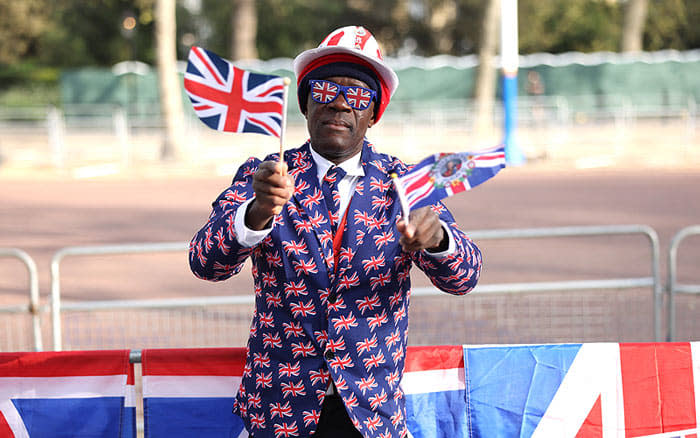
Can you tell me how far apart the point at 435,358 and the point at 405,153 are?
66.3 ft

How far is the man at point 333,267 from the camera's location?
7.93ft

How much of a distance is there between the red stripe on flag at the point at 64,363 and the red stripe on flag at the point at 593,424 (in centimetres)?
186

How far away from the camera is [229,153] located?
25328 millimetres

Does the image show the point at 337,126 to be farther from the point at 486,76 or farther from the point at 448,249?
the point at 486,76

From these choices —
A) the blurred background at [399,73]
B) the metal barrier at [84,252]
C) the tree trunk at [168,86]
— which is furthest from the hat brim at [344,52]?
the tree trunk at [168,86]

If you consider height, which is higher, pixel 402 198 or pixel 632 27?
pixel 632 27

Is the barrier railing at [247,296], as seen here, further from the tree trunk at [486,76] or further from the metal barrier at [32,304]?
the tree trunk at [486,76]

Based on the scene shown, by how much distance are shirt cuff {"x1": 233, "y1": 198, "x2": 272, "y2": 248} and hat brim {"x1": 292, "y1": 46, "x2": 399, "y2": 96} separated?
48 centimetres

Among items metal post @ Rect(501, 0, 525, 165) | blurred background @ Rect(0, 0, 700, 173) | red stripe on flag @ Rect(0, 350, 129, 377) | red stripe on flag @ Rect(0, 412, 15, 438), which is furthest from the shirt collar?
blurred background @ Rect(0, 0, 700, 173)

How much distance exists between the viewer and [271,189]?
2217 mm

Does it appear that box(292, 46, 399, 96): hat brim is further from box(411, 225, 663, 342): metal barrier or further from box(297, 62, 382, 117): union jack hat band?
box(411, 225, 663, 342): metal barrier

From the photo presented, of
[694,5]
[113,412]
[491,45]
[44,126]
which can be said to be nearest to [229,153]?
[44,126]

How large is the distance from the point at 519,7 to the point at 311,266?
45305 millimetres

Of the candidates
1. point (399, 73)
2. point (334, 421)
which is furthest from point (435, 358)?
point (399, 73)
